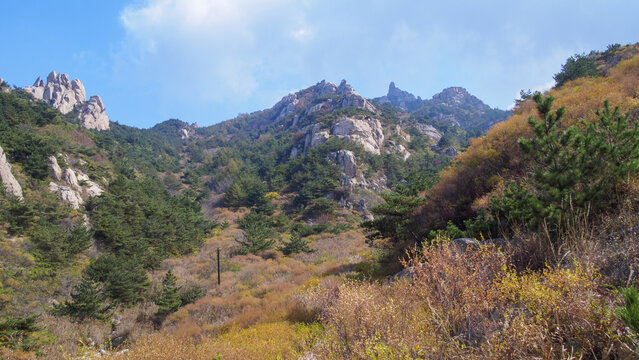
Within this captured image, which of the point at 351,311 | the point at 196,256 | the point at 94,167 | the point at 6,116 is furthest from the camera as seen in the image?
the point at 94,167

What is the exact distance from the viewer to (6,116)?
87.9 ft

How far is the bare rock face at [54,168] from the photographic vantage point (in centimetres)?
2352

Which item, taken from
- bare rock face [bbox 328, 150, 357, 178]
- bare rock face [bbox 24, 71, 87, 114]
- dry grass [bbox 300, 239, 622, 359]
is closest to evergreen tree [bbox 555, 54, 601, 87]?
dry grass [bbox 300, 239, 622, 359]

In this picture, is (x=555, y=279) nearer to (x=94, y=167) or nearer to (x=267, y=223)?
(x=267, y=223)

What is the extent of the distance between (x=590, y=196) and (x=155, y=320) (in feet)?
51.4

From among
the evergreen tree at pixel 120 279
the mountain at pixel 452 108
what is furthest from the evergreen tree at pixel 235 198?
the mountain at pixel 452 108

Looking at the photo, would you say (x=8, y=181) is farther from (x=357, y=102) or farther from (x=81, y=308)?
(x=357, y=102)

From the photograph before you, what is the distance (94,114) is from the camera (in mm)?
74688

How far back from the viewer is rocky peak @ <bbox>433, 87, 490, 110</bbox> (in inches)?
5699

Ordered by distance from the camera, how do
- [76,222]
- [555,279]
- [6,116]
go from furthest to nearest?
[6,116] → [76,222] → [555,279]

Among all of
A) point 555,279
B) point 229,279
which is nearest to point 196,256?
point 229,279

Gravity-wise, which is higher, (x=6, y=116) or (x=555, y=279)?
(x=6, y=116)

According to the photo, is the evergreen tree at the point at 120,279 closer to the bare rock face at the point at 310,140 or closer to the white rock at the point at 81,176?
the white rock at the point at 81,176

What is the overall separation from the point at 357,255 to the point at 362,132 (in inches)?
1841
